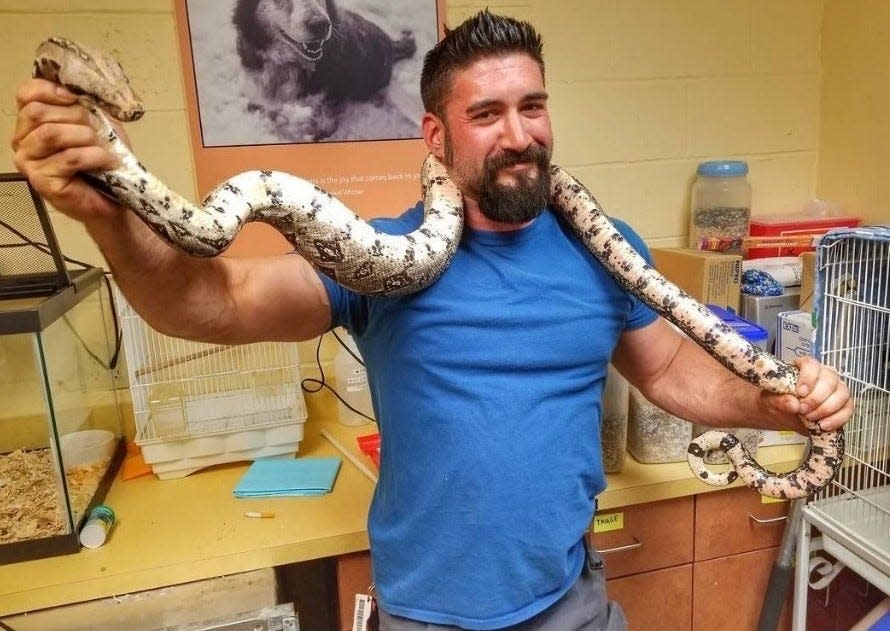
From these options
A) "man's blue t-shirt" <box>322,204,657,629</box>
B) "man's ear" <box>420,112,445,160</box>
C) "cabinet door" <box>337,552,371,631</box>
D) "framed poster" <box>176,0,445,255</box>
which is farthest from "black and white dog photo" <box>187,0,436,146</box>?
"cabinet door" <box>337,552,371,631</box>

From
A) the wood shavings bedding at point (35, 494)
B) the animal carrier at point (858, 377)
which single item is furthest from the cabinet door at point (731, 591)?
the wood shavings bedding at point (35, 494)

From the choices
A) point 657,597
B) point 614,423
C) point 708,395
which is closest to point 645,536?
point 657,597

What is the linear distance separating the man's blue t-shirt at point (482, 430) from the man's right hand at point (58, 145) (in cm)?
44

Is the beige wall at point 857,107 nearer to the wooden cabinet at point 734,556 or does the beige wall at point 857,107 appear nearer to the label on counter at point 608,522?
the wooden cabinet at point 734,556

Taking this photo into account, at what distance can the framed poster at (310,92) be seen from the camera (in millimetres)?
1651

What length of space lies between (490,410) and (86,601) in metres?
0.77

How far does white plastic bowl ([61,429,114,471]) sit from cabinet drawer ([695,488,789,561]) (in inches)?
51.1

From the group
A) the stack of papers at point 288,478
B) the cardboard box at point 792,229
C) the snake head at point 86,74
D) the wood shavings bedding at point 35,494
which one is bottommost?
the stack of papers at point 288,478

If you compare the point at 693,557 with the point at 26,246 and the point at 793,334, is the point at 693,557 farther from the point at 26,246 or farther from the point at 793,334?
the point at 26,246

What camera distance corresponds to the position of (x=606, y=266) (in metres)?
1.20

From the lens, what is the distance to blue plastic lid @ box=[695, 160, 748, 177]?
200cm

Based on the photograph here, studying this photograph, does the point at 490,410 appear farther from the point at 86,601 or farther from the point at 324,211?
the point at 86,601

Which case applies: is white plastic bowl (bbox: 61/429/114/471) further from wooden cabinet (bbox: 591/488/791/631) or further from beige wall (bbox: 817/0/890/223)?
beige wall (bbox: 817/0/890/223)

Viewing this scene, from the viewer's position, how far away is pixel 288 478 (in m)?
1.48
